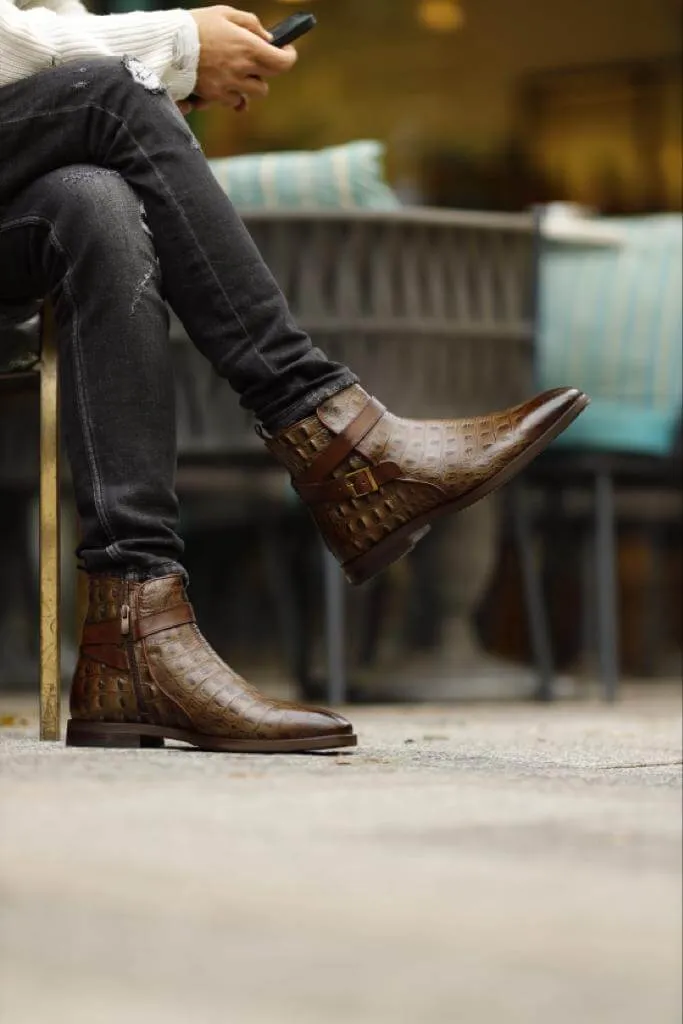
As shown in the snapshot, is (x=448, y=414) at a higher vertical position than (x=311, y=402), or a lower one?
higher

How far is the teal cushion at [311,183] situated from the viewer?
312cm

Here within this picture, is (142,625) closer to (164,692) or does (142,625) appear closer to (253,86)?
(164,692)

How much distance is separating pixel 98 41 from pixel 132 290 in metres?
0.30

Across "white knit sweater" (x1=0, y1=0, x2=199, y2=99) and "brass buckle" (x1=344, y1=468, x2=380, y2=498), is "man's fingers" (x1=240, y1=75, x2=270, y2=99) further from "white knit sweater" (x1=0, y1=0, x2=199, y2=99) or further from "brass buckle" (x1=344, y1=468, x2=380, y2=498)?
"brass buckle" (x1=344, y1=468, x2=380, y2=498)

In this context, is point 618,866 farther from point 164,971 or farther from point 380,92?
point 380,92

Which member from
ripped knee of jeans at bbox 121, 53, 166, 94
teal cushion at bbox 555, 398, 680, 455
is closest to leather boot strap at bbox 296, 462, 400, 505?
ripped knee of jeans at bbox 121, 53, 166, 94

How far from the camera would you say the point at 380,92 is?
720cm

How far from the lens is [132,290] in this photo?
5.29ft

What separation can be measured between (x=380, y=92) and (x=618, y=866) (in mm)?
6529

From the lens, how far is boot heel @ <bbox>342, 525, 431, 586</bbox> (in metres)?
1.63

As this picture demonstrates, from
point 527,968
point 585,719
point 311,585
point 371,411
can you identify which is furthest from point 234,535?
point 527,968

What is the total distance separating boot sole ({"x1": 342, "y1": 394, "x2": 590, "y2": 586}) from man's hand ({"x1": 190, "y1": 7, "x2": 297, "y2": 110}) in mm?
550

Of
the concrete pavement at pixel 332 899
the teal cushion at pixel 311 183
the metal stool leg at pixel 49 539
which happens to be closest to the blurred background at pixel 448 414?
the teal cushion at pixel 311 183

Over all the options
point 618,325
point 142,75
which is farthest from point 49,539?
point 618,325
